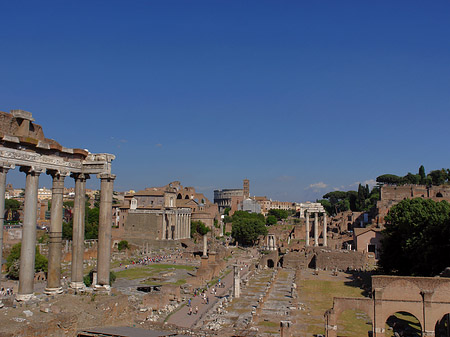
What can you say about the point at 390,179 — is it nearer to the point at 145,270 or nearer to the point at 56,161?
the point at 145,270

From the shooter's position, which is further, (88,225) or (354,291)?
(88,225)

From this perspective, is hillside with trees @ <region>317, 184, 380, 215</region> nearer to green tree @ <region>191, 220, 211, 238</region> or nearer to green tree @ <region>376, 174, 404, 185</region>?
green tree @ <region>376, 174, 404, 185</region>

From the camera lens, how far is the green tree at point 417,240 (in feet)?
99.7

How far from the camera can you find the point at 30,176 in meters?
14.2

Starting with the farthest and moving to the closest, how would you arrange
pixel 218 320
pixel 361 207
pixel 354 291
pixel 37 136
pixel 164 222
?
pixel 361 207 → pixel 164 222 → pixel 354 291 → pixel 218 320 → pixel 37 136

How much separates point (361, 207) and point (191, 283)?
244 ft

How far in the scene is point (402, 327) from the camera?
22.8 meters

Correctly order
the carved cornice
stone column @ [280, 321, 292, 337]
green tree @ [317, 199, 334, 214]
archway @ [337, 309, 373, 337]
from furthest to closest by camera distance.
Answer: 1. green tree @ [317, 199, 334, 214]
2. archway @ [337, 309, 373, 337]
3. stone column @ [280, 321, 292, 337]
4. the carved cornice

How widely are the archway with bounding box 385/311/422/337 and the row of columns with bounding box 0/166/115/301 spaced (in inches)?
570

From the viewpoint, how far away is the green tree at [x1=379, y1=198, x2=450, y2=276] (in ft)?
99.7

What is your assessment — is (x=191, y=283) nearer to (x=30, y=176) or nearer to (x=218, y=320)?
(x=218, y=320)

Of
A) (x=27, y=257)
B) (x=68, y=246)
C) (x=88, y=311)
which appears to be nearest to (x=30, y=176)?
(x=27, y=257)

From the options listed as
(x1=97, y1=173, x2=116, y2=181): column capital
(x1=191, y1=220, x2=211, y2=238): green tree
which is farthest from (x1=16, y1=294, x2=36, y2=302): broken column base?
(x1=191, y1=220, x2=211, y2=238): green tree

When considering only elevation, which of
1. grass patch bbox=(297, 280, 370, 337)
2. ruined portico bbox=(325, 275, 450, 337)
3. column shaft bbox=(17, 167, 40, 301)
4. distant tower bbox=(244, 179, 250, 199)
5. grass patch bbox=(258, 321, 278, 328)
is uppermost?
distant tower bbox=(244, 179, 250, 199)
